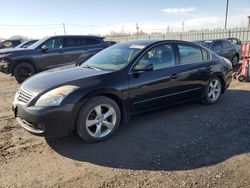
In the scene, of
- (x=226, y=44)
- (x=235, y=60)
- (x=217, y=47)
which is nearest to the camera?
(x=217, y=47)

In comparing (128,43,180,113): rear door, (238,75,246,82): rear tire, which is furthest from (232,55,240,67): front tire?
(128,43,180,113): rear door

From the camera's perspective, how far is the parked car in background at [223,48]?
12.0 meters

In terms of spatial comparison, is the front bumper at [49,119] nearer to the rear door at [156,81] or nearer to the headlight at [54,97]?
the headlight at [54,97]

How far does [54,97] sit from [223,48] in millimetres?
10310

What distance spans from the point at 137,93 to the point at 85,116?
1072mm

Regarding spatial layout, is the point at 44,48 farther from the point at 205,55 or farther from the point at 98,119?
the point at 98,119

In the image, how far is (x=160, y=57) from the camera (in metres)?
5.19

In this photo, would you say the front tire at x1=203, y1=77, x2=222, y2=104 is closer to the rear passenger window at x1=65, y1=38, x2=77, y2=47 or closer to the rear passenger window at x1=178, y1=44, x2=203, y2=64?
the rear passenger window at x1=178, y1=44, x2=203, y2=64

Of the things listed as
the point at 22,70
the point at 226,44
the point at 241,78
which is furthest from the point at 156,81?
the point at 226,44

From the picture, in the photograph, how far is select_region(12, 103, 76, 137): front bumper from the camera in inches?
151

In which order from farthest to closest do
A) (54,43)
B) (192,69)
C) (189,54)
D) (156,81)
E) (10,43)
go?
(10,43), (54,43), (189,54), (192,69), (156,81)

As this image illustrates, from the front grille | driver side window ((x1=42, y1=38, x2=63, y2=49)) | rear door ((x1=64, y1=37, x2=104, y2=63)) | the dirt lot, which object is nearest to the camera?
the dirt lot

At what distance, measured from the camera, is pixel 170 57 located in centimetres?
534

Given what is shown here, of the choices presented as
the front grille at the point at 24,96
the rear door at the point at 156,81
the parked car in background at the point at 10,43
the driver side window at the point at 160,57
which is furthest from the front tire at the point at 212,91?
the parked car in background at the point at 10,43
